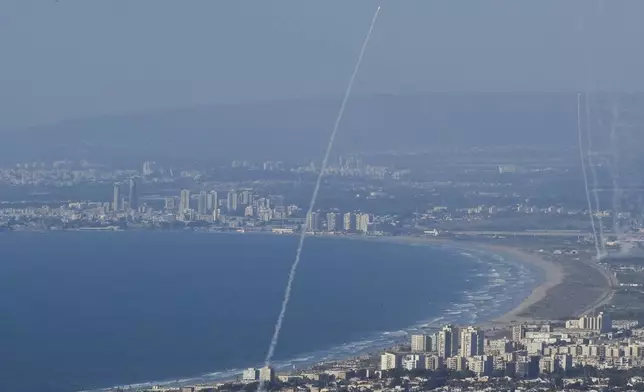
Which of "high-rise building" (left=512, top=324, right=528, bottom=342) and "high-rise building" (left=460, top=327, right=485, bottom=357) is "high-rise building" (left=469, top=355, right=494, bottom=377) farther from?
"high-rise building" (left=512, top=324, right=528, bottom=342)

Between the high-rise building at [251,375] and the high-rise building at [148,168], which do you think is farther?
the high-rise building at [148,168]

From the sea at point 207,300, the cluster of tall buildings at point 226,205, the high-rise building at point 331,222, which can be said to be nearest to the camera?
the sea at point 207,300

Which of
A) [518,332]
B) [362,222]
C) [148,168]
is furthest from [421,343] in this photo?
[148,168]

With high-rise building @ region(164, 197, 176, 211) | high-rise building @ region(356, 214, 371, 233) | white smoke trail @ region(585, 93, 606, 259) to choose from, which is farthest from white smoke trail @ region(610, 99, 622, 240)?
high-rise building @ region(164, 197, 176, 211)

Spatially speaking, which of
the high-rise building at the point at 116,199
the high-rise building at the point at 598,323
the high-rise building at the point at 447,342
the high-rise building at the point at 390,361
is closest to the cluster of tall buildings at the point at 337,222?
the high-rise building at the point at 116,199

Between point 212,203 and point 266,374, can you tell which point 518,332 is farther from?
point 212,203

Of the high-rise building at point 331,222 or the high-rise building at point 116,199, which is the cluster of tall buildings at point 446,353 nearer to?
the high-rise building at point 331,222
